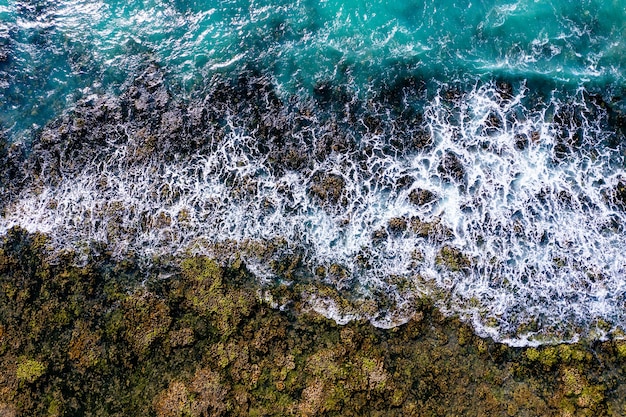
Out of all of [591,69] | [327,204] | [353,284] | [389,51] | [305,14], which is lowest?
[353,284]

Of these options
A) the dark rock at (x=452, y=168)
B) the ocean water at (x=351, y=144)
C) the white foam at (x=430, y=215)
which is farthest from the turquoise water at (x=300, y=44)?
the dark rock at (x=452, y=168)

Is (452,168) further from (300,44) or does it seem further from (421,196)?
(300,44)

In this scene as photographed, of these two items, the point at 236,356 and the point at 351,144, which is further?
the point at 351,144

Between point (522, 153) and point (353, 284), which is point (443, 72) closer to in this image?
point (522, 153)

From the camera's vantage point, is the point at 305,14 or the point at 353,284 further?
the point at 305,14

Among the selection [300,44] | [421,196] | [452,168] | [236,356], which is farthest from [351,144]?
[236,356]

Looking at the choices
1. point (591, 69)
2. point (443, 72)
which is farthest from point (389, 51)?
point (591, 69)

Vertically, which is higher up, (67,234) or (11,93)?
(11,93)
